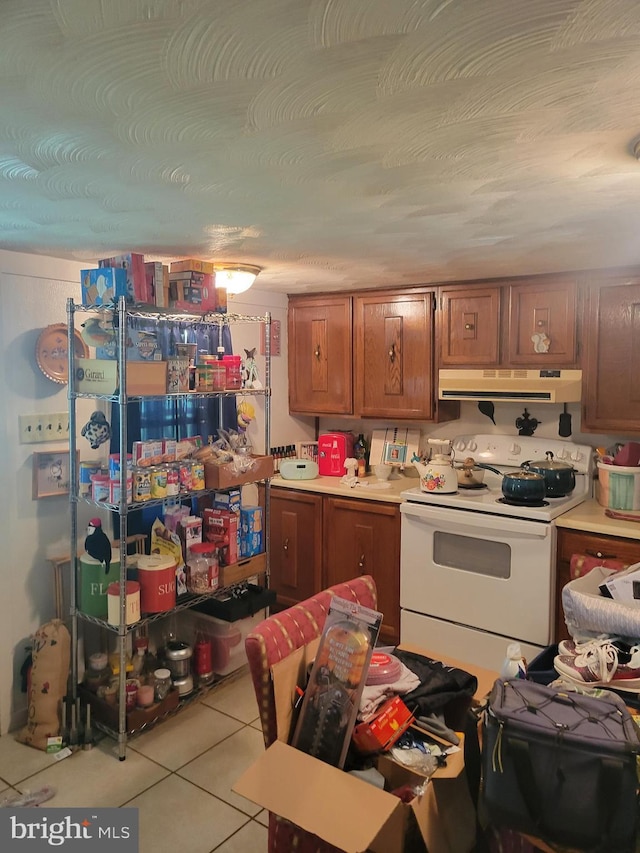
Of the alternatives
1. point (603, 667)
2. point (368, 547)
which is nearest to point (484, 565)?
point (368, 547)

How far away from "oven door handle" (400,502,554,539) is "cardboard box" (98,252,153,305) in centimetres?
167

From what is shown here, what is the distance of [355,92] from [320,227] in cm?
105

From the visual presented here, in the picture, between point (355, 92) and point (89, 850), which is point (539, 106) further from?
point (89, 850)

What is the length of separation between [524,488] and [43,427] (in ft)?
7.27

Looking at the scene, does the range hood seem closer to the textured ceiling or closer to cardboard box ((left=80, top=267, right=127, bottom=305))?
the textured ceiling

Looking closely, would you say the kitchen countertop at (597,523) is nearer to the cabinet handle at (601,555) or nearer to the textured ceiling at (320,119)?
the cabinet handle at (601,555)

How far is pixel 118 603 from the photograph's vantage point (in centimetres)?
256

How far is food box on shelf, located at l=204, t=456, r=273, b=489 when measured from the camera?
2.85 meters

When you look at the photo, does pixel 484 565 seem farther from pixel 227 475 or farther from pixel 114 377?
pixel 114 377

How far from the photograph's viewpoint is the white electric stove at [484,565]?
2.87 meters

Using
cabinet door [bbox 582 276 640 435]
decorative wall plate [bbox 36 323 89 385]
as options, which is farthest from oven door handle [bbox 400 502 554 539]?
decorative wall plate [bbox 36 323 89 385]

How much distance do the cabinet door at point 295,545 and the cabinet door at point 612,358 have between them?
1584 mm

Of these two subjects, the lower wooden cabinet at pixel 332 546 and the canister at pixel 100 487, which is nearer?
the canister at pixel 100 487

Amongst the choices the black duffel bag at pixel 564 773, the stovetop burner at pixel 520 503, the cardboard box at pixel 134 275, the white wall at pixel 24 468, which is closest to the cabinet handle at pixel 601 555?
the stovetop burner at pixel 520 503
